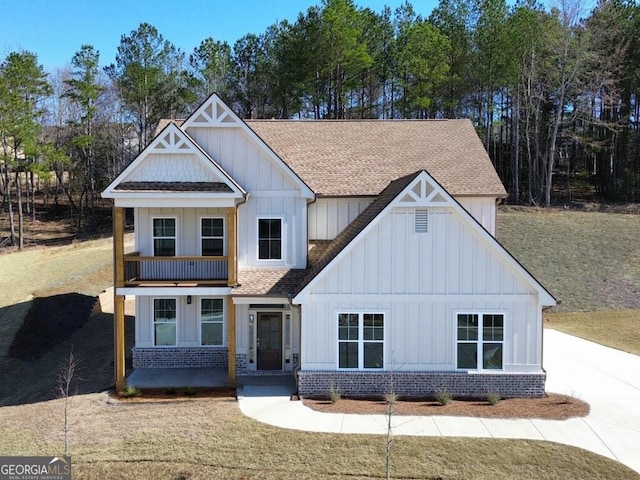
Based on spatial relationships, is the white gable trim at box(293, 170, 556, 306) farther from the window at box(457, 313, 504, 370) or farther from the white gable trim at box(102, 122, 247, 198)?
the white gable trim at box(102, 122, 247, 198)

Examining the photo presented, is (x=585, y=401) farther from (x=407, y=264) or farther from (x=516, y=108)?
(x=516, y=108)

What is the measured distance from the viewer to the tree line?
39.0 meters

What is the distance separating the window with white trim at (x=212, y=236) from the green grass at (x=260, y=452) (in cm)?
584

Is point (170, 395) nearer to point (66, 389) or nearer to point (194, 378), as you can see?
point (194, 378)

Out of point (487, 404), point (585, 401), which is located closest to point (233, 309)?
point (487, 404)

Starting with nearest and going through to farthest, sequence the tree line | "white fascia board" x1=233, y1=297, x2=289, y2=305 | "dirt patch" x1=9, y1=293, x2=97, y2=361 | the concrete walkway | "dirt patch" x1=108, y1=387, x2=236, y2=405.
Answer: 1. the concrete walkway
2. "dirt patch" x1=108, y1=387, x2=236, y2=405
3. "white fascia board" x1=233, y1=297, x2=289, y2=305
4. "dirt patch" x1=9, y1=293, x2=97, y2=361
5. the tree line

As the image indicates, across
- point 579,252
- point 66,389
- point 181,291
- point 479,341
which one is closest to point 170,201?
point 181,291

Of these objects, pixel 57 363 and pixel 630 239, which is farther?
pixel 630 239

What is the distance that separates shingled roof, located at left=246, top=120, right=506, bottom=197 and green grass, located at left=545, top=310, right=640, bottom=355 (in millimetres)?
8685

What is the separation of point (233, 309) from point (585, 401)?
10204mm

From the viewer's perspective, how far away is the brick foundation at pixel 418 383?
1399cm

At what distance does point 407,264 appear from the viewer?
554 inches
